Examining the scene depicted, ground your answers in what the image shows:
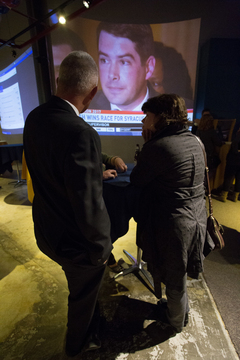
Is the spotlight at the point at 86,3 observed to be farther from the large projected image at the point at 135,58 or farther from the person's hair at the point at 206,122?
the person's hair at the point at 206,122

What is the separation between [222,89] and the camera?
170 inches

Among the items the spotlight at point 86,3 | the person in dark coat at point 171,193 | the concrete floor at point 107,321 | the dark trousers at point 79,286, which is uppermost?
the spotlight at point 86,3

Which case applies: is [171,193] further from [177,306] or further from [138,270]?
[138,270]

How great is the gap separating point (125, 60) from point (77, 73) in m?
4.30

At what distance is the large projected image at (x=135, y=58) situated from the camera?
423cm

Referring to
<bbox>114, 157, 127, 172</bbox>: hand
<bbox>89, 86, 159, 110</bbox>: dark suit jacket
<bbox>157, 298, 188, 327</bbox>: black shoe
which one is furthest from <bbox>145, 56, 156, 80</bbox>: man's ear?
<bbox>157, 298, 188, 327</bbox>: black shoe

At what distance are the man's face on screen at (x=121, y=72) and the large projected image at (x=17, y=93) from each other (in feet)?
7.01

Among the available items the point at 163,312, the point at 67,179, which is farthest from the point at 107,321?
the point at 67,179

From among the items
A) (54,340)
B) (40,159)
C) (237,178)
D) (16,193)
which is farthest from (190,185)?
(16,193)

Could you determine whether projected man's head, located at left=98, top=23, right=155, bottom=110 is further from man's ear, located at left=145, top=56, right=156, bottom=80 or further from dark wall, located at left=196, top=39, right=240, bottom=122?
dark wall, located at left=196, top=39, right=240, bottom=122

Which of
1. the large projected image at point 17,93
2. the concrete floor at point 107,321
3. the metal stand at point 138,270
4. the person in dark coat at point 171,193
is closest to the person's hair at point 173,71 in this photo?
the large projected image at point 17,93

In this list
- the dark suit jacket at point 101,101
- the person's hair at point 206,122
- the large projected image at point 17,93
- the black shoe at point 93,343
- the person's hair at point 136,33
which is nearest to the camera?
the black shoe at point 93,343

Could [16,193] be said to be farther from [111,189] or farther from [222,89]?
[222,89]

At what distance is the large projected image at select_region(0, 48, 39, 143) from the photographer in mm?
5211
